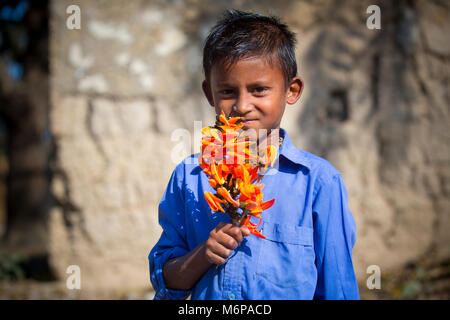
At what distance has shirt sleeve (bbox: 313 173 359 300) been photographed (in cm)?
120

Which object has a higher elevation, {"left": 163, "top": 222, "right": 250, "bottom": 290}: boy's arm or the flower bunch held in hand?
the flower bunch held in hand

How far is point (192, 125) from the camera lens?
3.25 m

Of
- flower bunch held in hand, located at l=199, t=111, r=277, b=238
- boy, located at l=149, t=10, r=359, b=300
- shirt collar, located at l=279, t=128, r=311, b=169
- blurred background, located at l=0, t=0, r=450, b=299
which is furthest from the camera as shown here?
blurred background, located at l=0, t=0, r=450, b=299

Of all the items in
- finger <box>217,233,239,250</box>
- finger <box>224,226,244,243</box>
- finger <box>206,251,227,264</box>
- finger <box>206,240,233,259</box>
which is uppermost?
finger <box>224,226,244,243</box>

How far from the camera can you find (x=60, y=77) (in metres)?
3.15

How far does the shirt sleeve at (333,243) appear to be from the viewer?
1.20 m

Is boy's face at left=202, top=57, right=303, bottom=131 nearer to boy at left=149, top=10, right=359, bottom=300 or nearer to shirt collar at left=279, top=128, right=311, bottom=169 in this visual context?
boy at left=149, top=10, right=359, bottom=300

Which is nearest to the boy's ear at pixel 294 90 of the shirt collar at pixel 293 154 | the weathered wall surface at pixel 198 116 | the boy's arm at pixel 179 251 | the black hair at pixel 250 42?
the black hair at pixel 250 42

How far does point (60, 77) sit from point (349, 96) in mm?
2391

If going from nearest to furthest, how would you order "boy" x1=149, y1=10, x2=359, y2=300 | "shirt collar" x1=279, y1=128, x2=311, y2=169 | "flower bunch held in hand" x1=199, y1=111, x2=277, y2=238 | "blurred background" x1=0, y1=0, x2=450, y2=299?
Answer: "flower bunch held in hand" x1=199, y1=111, x2=277, y2=238 < "boy" x1=149, y1=10, x2=359, y2=300 < "shirt collar" x1=279, y1=128, x2=311, y2=169 < "blurred background" x1=0, y1=0, x2=450, y2=299

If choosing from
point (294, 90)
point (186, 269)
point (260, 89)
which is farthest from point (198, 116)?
point (186, 269)

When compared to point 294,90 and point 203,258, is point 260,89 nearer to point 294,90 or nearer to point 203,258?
point 294,90

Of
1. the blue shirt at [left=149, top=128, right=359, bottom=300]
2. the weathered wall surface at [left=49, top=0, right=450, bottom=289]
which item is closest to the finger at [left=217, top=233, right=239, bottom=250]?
the blue shirt at [left=149, top=128, right=359, bottom=300]

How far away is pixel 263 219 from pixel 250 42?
0.56 m
